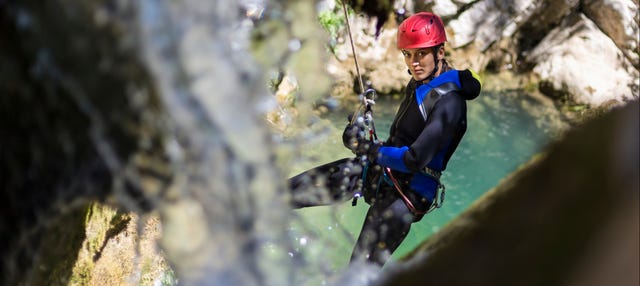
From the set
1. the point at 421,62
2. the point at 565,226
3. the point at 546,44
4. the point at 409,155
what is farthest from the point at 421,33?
the point at 546,44

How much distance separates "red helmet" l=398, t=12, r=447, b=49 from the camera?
286cm

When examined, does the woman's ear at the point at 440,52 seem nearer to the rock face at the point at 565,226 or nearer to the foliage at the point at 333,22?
the rock face at the point at 565,226

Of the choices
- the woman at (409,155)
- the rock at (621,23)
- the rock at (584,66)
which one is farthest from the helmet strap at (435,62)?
the rock at (621,23)

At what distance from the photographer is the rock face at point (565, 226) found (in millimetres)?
778

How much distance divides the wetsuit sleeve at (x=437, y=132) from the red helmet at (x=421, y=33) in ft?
1.14

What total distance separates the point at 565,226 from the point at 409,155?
1.85 meters

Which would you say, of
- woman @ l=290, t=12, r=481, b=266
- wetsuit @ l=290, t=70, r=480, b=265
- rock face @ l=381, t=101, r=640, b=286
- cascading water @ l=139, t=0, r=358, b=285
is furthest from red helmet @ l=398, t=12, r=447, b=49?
rock face @ l=381, t=101, r=640, b=286

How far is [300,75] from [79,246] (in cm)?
306

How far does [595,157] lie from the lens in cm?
84

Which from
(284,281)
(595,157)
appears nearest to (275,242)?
(284,281)

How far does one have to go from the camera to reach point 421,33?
2.86 meters

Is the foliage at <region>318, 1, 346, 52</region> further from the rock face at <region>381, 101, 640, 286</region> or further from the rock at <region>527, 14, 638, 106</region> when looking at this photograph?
the rock face at <region>381, 101, 640, 286</region>

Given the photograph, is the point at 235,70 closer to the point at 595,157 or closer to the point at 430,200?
the point at 595,157

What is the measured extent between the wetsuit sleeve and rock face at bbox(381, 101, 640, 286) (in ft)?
5.54
